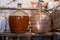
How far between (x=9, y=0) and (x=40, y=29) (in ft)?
1.11

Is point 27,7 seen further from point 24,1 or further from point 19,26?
point 19,26

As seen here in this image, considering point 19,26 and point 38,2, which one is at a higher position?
point 38,2

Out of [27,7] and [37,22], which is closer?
[37,22]

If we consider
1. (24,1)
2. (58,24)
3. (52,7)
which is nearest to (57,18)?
(58,24)

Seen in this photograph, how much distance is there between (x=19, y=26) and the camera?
3.12 ft

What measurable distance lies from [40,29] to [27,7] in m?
0.24

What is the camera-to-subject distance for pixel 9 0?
1.14m

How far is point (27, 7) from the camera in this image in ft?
3.73

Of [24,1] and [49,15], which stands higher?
[24,1]

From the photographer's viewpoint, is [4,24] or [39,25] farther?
[4,24]

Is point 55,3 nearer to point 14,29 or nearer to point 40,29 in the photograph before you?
point 40,29

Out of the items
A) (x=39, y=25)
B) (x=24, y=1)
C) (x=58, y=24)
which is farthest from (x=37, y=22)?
(x=24, y=1)

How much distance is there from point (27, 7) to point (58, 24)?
27cm

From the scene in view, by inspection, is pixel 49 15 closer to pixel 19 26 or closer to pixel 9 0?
pixel 19 26
